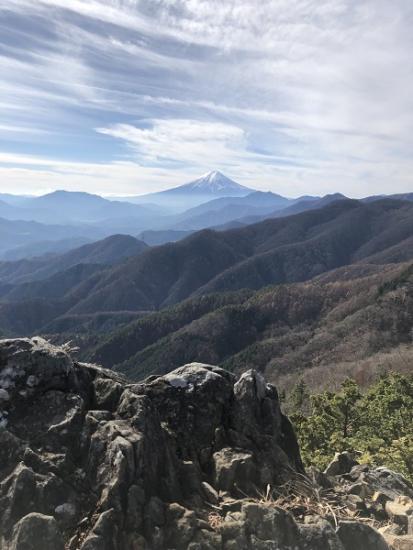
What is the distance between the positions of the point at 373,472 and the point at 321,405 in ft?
98.3

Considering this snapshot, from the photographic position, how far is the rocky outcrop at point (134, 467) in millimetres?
10500

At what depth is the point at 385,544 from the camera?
1172cm

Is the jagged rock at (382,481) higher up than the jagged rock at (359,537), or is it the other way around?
the jagged rock at (359,537)

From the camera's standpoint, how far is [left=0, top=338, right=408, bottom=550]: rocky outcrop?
1050cm

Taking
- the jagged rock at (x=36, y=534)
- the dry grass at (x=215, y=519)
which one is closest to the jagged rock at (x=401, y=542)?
the dry grass at (x=215, y=519)

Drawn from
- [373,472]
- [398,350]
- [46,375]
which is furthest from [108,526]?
[398,350]

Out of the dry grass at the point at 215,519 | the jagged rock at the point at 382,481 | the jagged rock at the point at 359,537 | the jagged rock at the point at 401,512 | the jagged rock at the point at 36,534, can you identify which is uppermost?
the jagged rock at the point at 36,534

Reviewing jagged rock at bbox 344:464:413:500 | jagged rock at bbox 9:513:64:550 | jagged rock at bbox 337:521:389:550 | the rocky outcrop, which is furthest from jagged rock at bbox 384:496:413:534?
jagged rock at bbox 9:513:64:550

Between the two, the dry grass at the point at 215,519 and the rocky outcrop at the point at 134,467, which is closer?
the rocky outcrop at the point at 134,467

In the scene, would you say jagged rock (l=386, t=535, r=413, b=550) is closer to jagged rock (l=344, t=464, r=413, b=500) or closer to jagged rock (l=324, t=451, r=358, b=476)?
jagged rock (l=344, t=464, r=413, b=500)

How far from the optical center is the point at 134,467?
11.4 meters

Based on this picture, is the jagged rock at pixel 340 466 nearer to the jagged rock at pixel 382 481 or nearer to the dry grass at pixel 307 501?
the jagged rock at pixel 382 481

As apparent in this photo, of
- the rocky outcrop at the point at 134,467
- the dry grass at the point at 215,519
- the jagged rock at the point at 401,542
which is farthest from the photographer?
the jagged rock at the point at 401,542

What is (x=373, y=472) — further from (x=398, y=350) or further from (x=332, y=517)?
(x=398, y=350)
